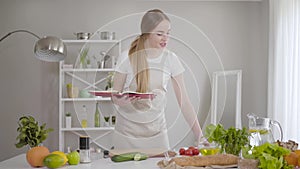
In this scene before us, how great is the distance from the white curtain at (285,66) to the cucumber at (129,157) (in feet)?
6.57

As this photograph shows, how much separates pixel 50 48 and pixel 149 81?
1071mm

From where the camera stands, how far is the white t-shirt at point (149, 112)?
206 cm

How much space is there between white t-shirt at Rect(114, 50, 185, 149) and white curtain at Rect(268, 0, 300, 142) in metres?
1.76

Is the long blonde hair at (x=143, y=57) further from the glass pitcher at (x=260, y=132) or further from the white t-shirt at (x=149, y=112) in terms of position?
the glass pitcher at (x=260, y=132)

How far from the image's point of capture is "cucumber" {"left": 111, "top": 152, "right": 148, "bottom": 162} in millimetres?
1869

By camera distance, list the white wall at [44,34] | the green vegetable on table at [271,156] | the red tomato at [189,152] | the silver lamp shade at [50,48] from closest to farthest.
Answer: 1. the green vegetable on table at [271,156]
2. the red tomato at [189,152]
3. the silver lamp shade at [50,48]
4. the white wall at [44,34]

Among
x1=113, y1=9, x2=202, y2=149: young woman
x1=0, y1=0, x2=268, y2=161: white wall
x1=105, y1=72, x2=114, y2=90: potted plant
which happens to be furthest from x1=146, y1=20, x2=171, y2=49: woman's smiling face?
x1=0, y1=0, x2=268, y2=161: white wall

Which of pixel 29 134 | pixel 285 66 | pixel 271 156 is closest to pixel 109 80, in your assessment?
pixel 29 134

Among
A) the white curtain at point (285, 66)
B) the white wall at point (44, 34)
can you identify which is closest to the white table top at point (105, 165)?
the white curtain at point (285, 66)

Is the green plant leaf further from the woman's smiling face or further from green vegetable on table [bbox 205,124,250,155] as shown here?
green vegetable on table [bbox 205,124,250,155]

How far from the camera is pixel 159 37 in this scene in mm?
2029

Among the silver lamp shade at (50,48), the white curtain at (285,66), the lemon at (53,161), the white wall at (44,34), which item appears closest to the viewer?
the lemon at (53,161)

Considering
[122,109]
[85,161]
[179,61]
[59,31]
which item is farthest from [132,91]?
[59,31]

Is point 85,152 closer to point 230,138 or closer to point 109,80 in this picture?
point 109,80
